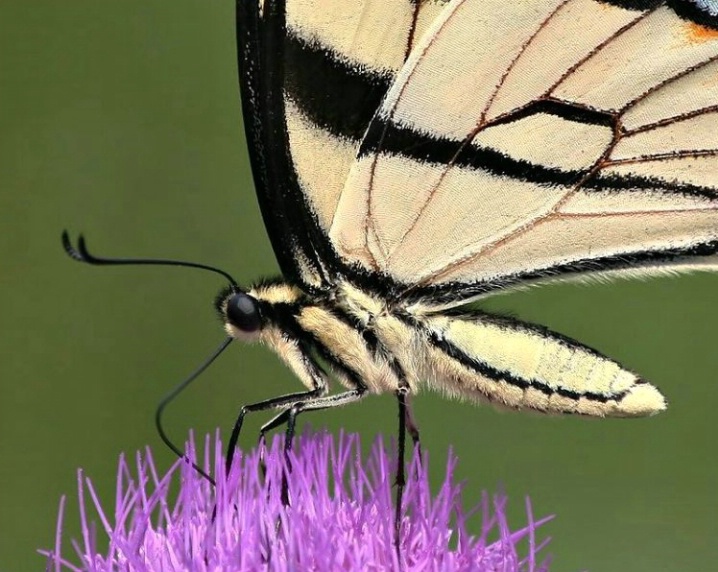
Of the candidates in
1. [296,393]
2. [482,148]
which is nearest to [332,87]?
[482,148]

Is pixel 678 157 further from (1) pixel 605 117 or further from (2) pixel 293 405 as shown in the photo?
(2) pixel 293 405

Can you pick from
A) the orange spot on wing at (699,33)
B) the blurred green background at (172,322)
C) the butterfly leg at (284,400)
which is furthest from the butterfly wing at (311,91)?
the blurred green background at (172,322)

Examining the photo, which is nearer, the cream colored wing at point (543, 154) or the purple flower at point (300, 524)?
the purple flower at point (300, 524)

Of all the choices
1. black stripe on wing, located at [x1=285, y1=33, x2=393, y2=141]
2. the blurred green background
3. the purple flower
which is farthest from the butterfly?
the blurred green background

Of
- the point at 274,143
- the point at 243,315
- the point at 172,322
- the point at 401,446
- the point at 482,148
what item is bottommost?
the point at 401,446

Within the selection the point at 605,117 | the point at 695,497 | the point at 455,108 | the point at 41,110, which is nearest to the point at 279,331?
the point at 455,108

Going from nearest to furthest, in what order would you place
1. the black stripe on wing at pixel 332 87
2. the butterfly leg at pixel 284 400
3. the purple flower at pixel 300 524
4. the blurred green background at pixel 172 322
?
1. the purple flower at pixel 300 524
2. the black stripe on wing at pixel 332 87
3. the butterfly leg at pixel 284 400
4. the blurred green background at pixel 172 322

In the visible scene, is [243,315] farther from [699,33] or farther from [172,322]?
[172,322]

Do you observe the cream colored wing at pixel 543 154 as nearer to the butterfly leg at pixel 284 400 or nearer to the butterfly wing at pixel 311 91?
the butterfly wing at pixel 311 91
